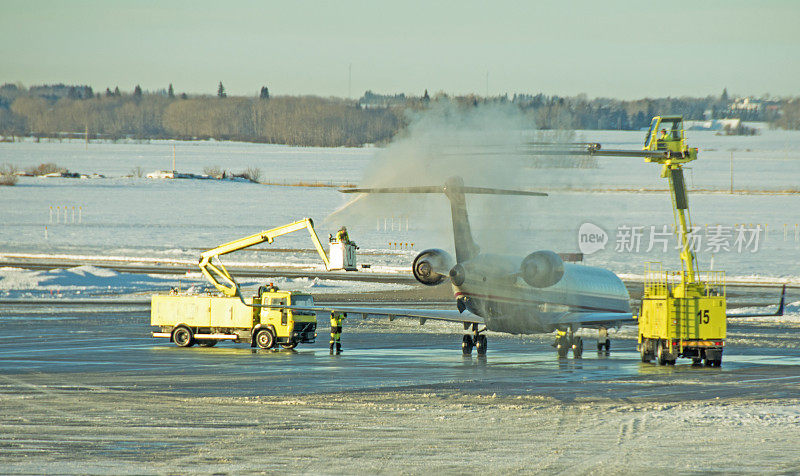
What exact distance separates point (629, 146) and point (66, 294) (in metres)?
131

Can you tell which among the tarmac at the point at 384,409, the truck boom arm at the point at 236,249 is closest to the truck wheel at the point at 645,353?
the tarmac at the point at 384,409

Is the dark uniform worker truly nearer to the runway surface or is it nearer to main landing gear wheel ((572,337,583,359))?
the runway surface

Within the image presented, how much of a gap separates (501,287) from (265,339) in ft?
31.7

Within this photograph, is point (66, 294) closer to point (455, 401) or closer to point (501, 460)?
point (455, 401)

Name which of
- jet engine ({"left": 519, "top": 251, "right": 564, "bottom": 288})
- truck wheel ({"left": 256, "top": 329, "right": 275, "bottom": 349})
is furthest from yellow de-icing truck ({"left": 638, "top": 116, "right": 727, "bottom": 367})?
truck wheel ({"left": 256, "top": 329, "right": 275, "bottom": 349})

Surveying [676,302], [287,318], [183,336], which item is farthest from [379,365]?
[676,302]

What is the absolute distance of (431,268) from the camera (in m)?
31.5

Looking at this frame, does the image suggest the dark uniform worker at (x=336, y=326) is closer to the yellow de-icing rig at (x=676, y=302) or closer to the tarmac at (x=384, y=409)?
the tarmac at (x=384, y=409)

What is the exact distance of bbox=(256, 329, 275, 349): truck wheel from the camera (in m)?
36.4

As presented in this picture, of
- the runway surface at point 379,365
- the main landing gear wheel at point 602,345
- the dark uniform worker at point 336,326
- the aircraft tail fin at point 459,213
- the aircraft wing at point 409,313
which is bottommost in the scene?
the runway surface at point 379,365

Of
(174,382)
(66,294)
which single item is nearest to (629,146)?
(66,294)

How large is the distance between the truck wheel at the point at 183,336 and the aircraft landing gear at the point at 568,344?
14.1 meters

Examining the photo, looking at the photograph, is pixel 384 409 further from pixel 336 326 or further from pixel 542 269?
pixel 336 326

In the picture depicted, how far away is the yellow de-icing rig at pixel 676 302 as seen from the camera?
31.5 metres
